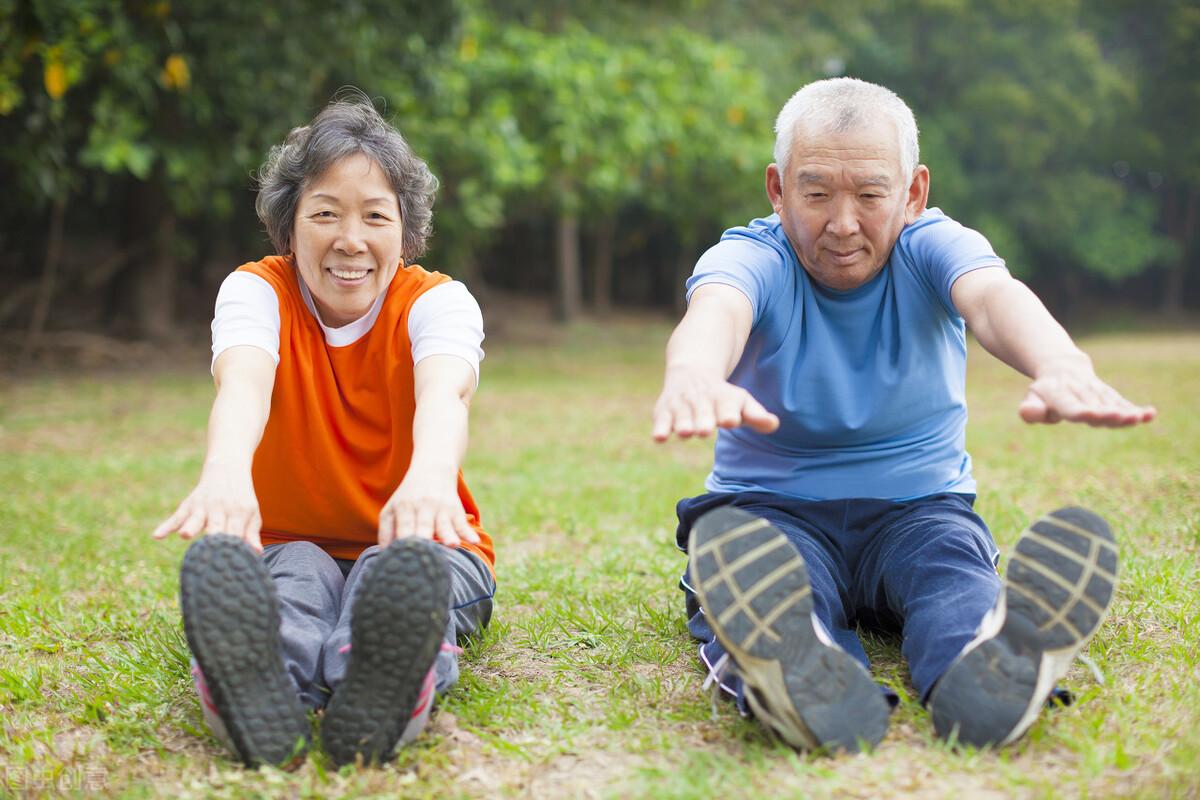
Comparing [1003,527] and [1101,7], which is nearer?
[1003,527]

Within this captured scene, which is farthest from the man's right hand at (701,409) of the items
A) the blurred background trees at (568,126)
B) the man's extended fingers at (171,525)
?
the blurred background trees at (568,126)

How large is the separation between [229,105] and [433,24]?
2.18 m

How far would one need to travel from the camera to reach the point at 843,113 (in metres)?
2.67

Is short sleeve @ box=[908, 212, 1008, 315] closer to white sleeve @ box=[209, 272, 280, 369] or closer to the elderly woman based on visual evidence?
the elderly woman

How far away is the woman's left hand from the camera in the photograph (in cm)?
230

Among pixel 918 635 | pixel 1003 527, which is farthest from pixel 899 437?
pixel 1003 527

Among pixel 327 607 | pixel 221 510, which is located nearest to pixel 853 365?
pixel 327 607

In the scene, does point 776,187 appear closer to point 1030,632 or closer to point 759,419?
point 759,419

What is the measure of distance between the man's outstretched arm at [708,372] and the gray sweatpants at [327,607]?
0.54m

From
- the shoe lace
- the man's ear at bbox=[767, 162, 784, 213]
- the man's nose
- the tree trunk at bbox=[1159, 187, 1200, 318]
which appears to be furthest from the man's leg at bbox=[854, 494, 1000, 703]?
the tree trunk at bbox=[1159, 187, 1200, 318]

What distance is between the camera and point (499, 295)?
2597 centimetres

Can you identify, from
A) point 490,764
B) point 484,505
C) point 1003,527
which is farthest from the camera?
point 484,505

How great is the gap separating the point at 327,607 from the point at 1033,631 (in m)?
1.58

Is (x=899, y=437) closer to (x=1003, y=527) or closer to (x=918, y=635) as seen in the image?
(x=918, y=635)
